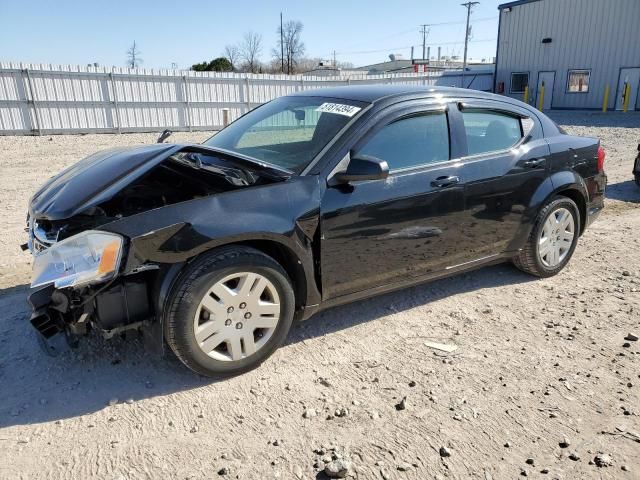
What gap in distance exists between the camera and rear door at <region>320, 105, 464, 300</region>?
3.31 m

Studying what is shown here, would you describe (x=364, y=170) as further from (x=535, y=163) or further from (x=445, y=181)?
(x=535, y=163)

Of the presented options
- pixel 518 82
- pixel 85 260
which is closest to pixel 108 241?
pixel 85 260

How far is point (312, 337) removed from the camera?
11.9ft

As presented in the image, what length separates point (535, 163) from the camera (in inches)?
170

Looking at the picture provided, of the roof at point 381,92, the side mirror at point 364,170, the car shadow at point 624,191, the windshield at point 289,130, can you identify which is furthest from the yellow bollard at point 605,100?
the side mirror at point 364,170

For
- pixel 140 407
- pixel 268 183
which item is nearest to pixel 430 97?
pixel 268 183

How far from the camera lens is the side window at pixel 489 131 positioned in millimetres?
4023

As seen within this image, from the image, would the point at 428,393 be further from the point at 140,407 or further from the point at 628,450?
the point at 140,407

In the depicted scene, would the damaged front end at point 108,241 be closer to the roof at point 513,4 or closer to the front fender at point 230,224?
the front fender at point 230,224

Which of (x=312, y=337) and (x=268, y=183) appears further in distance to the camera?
(x=312, y=337)

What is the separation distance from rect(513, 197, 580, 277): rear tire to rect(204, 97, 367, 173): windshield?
82.3 inches

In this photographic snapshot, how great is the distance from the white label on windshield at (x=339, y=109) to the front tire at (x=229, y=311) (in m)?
1.26

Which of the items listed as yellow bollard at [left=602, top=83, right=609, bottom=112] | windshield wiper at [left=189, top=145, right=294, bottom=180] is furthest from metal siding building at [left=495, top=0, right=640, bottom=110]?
windshield wiper at [left=189, top=145, right=294, bottom=180]

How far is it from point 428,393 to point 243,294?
1.25m
